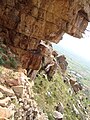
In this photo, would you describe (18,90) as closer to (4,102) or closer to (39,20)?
(4,102)

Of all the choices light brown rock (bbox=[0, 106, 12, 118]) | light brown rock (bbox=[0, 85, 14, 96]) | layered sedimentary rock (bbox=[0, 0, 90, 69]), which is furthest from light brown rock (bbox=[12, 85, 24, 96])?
layered sedimentary rock (bbox=[0, 0, 90, 69])

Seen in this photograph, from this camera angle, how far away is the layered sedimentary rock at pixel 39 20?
24594 mm

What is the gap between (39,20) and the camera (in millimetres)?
25438

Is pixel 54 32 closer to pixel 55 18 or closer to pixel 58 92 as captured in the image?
pixel 55 18

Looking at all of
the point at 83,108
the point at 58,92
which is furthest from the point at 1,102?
the point at 83,108

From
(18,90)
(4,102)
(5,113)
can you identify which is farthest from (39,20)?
(5,113)

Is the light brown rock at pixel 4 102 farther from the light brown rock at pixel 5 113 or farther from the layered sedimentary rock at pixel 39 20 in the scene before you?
the layered sedimentary rock at pixel 39 20

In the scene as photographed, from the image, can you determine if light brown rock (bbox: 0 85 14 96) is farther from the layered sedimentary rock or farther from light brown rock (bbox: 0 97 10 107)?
the layered sedimentary rock

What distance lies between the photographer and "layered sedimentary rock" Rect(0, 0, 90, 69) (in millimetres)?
24594

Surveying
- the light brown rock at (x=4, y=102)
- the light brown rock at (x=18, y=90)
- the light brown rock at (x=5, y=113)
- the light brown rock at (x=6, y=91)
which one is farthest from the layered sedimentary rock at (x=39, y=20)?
the light brown rock at (x=5, y=113)

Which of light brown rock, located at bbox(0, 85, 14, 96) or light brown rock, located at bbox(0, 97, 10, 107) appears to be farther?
light brown rock, located at bbox(0, 85, 14, 96)

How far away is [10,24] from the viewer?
25969 mm

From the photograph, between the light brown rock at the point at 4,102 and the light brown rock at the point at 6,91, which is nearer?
the light brown rock at the point at 4,102

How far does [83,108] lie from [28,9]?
137 feet
